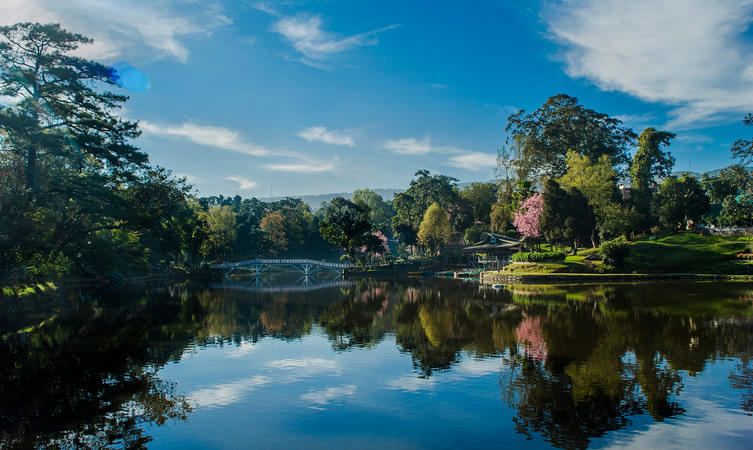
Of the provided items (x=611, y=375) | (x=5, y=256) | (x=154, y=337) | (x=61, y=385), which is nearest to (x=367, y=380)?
(x=611, y=375)

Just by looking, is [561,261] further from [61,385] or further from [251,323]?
[61,385]

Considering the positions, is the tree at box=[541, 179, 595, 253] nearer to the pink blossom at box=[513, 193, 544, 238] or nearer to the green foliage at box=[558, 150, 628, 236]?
the green foliage at box=[558, 150, 628, 236]

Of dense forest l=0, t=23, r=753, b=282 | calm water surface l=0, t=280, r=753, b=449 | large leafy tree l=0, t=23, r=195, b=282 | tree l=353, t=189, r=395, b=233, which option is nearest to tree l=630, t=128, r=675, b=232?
dense forest l=0, t=23, r=753, b=282

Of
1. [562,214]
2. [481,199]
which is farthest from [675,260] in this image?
[481,199]

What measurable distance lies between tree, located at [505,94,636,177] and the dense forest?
0.19 m

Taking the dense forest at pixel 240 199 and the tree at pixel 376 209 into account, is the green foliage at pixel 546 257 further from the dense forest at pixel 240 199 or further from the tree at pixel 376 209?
the tree at pixel 376 209

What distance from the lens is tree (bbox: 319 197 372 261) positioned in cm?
8000

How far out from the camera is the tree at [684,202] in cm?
6425

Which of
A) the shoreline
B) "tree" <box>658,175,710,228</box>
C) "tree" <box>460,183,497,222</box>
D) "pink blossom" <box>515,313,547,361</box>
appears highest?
"tree" <box>460,183,497,222</box>

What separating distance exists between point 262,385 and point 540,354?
10460 millimetres

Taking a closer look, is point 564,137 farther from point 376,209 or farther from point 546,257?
point 376,209

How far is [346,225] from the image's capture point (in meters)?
79.9

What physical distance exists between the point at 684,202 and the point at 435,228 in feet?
122

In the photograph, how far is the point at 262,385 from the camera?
1691 centimetres
